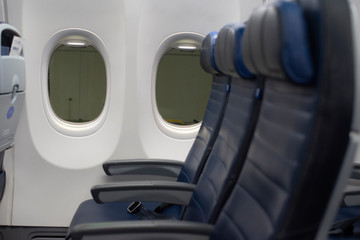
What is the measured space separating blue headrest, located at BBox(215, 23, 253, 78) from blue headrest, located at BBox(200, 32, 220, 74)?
0.84 feet

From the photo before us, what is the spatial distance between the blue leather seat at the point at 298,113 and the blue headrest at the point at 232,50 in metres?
0.25

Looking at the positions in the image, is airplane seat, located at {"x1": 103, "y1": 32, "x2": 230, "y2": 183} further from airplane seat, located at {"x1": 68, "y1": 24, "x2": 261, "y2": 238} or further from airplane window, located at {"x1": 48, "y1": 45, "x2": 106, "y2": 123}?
airplane window, located at {"x1": 48, "y1": 45, "x2": 106, "y2": 123}

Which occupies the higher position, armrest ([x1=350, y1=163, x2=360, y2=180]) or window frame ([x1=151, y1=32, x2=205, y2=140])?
window frame ([x1=151, y1=32, x2=205, y2=140])

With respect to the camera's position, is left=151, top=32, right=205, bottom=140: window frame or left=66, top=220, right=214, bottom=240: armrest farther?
left=151, top=32, right=205, bottom=140: window frame

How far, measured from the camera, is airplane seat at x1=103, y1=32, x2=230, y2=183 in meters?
1.86

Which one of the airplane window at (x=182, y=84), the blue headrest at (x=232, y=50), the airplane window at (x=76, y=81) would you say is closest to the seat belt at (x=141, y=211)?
the blue headrest at (x=232, y=50)

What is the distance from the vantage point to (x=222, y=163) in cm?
153

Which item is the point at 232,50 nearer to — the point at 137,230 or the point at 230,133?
the point at 230,133

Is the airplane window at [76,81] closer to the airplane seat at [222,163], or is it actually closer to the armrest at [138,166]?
the armrest at [138,166]

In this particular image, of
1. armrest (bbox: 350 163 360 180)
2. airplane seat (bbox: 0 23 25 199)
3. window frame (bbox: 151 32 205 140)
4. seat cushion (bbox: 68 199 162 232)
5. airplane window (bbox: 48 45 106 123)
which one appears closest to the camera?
airplane seat (bbox: 0 23 25 199)

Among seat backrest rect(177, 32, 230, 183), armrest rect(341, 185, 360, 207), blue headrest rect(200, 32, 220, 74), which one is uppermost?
blue headrest rect(200, 32, 220, 74)

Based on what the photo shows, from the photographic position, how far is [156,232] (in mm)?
1276

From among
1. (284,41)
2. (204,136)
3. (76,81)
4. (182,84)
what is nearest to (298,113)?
(284,41)

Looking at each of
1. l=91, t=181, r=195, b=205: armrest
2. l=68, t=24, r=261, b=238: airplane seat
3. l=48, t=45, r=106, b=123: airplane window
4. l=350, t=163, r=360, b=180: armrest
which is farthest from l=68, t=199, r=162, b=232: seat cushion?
l=48, t=45, r=106, b=123: airplane window
